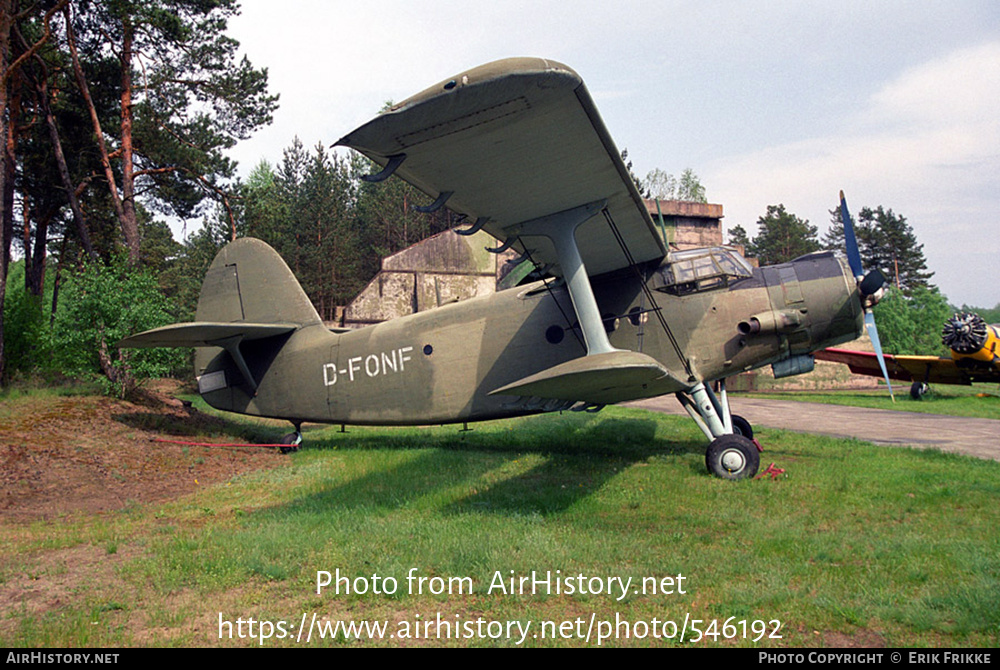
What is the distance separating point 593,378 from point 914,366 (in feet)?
78.6

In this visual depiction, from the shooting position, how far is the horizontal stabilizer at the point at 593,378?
5.54 metres

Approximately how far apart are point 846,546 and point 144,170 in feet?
68.3

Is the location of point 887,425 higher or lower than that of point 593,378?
lower

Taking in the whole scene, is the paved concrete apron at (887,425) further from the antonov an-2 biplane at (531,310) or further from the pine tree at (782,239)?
the pine tree at (782,239)

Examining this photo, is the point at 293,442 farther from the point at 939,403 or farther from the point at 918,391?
the point at 918,391

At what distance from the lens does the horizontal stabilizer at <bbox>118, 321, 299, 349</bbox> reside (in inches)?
376

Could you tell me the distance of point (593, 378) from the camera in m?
5.77

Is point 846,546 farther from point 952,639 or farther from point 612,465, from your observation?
point 612,465

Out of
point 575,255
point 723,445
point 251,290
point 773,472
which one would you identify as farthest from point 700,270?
point 251,290

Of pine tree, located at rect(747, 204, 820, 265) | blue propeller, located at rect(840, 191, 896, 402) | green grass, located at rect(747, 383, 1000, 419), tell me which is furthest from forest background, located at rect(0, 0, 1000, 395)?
pine tree, located at rect(747, 204, 820, 265)

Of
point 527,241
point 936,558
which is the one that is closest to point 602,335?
point 527,241

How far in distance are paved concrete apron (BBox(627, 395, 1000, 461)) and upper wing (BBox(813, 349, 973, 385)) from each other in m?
4.90

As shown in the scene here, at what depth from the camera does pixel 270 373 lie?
1102cm

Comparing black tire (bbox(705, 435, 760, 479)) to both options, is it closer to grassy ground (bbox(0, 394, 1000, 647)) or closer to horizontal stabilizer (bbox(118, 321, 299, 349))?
grassy ground (bbox(0, 394, 1000, 647))
